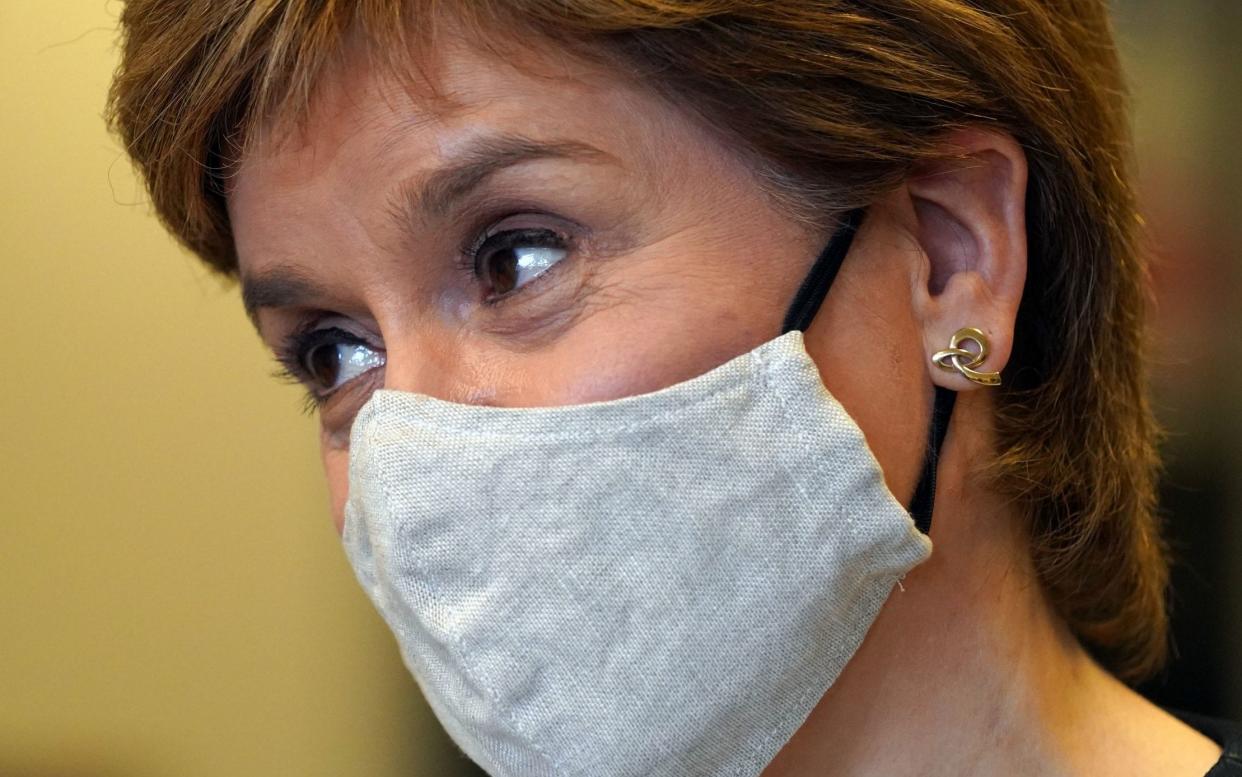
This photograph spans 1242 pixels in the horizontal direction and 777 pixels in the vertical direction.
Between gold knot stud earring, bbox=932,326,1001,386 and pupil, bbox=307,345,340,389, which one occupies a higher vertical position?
pupil, bbox=307,345,340,389

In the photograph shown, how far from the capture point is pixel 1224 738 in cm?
127

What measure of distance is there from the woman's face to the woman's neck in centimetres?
14

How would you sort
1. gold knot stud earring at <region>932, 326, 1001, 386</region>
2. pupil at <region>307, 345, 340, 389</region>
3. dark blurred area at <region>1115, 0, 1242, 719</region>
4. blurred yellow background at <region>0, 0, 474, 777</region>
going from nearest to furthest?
gold knot stud earring at <region>932, 326, 1001, 386</region>, pupil at <region>307, 345, 340, 389</region>, blurred yellow background at <region>0, 0, 474, 777</region>, dark blurred area at <region>1115, 0, 1242, 719</region>

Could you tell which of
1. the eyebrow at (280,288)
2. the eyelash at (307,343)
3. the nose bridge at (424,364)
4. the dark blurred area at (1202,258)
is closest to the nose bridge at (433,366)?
the nose bridge at (424,364)

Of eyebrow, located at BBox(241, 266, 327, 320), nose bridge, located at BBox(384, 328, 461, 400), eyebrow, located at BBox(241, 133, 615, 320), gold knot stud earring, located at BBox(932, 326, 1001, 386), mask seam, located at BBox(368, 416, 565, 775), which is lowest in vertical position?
mask seam, located at BBox(368, 416, 565, 775)

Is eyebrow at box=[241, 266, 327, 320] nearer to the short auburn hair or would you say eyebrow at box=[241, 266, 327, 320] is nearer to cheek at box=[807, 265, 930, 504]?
the short auburn hair

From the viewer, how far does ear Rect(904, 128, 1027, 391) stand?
1055 millimetres

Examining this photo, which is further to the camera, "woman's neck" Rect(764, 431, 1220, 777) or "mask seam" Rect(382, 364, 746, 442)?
"woman's neck" Rect(764, 431, 1220, 777)

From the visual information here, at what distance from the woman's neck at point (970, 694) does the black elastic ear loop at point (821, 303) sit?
0.14 feet

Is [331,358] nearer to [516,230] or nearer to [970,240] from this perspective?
[516,230]

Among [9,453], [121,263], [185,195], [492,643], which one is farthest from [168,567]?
[492,643]

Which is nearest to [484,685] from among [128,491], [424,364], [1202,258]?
[424,364]

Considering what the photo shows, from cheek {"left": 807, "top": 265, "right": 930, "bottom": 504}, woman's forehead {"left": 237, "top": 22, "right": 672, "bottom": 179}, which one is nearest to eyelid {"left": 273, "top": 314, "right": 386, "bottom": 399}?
woman's forehead {"left": 237, "top": 22, "right": 672, "bottom": 179}

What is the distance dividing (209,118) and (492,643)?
1.76 ft
